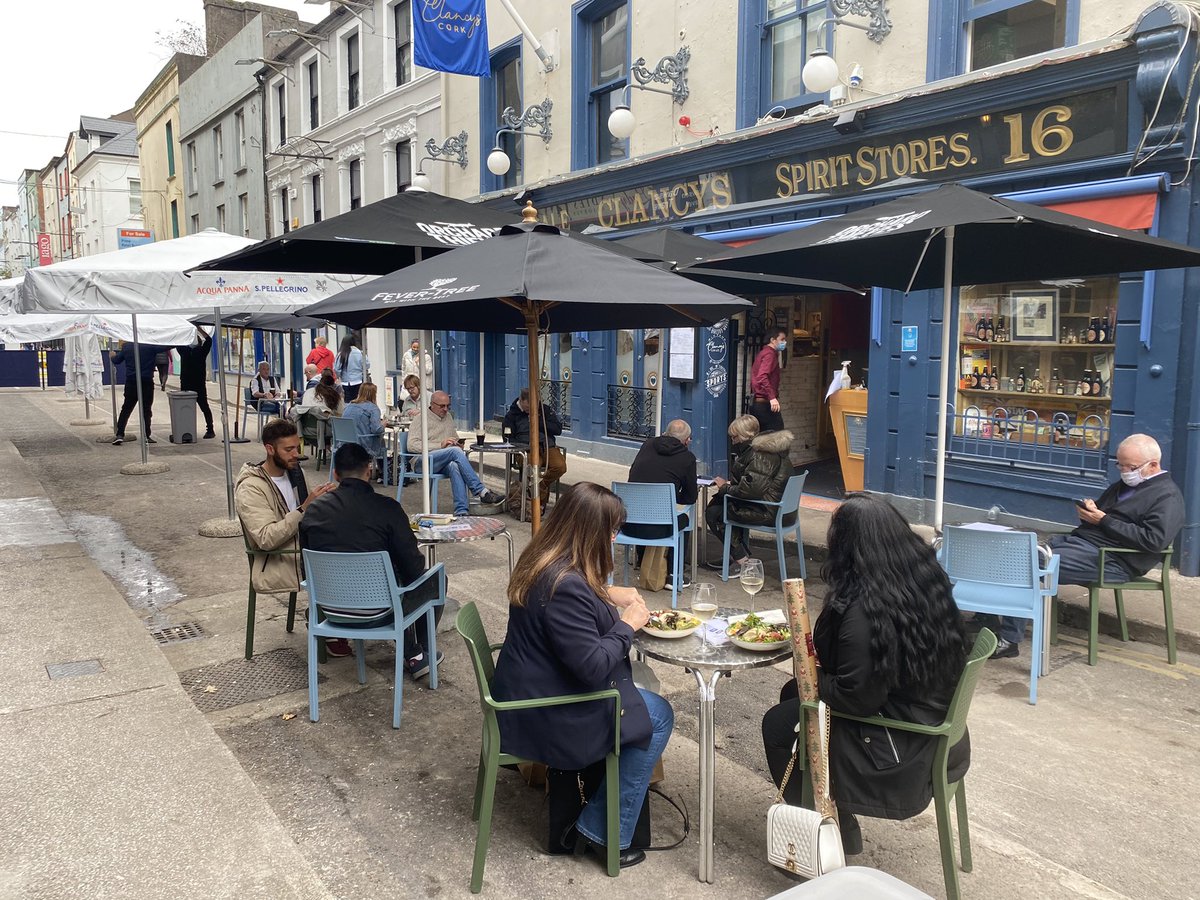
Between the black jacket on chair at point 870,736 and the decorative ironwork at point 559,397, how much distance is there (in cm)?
1142

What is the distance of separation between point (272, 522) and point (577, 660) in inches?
114

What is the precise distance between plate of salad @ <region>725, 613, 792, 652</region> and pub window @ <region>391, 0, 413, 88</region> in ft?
57.7

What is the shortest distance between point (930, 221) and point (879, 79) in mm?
5306

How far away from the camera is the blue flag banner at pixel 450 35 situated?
11.8 metres

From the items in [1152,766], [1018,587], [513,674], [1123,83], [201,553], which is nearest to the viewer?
[513,674]

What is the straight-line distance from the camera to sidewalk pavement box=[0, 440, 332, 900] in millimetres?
3123

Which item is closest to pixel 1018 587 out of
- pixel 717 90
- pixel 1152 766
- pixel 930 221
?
pixel 1152 766

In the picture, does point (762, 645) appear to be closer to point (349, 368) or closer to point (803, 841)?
point (803, 841)

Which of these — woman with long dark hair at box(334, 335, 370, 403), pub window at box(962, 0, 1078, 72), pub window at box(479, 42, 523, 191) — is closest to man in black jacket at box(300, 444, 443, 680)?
pub window at box(962, 0, 1078, 72)

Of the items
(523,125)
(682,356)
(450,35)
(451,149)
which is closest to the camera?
(682,356)

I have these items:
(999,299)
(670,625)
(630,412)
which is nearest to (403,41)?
(630,412)

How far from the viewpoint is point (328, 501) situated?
4551 millimetres

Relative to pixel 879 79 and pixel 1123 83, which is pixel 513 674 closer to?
pixel 1123 83

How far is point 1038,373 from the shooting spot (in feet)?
26.1
